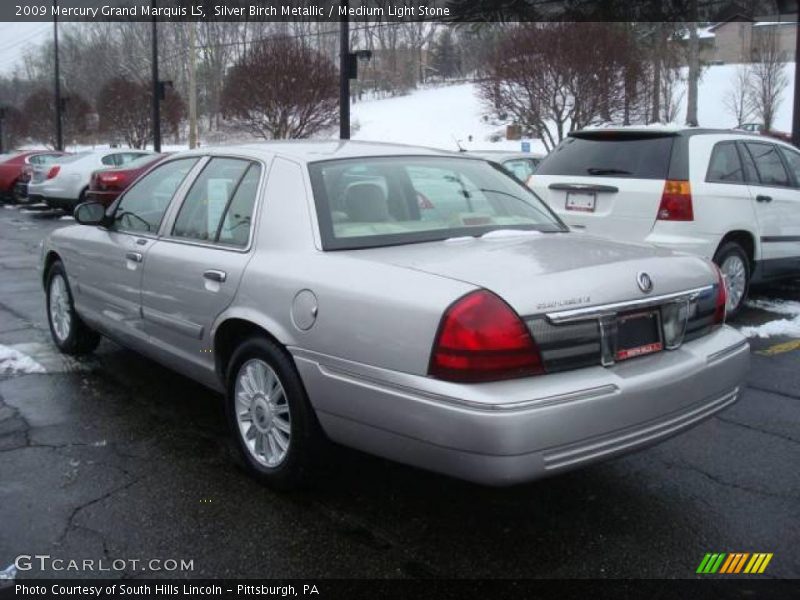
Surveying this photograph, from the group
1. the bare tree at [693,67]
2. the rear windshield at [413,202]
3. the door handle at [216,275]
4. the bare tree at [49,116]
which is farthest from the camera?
the bare tree at [49,116]

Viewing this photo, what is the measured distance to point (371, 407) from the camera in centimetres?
296

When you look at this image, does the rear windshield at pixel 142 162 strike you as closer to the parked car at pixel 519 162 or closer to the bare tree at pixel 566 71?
the parked car at pixel 519 162

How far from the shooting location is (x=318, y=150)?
13.2 feet

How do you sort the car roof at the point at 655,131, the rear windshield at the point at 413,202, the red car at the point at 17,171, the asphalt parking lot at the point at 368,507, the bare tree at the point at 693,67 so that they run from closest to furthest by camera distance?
the asphalt parking lot at the point at 368,507, the rear windshield at the point at 413,202, the car roof at the point at 655,131, the red car at the point at 17,171, the bare tree at the point at 693,67

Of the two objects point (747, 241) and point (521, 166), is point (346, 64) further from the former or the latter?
point (747, 241)

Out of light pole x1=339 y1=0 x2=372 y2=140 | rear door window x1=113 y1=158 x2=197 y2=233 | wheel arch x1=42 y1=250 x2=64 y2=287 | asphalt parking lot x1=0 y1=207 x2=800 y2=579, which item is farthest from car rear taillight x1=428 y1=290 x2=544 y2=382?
light pole x1=339 y1=0 x2=372 y2=140

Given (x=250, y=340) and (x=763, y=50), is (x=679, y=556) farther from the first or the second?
(x=763, y=50)

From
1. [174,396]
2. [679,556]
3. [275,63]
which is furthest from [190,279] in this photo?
[275,63]

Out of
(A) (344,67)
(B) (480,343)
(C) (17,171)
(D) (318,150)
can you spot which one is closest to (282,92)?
(A) (344,67)

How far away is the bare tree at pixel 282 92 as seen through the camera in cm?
2202

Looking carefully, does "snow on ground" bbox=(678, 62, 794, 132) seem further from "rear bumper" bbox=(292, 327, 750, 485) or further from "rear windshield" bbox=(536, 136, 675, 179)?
"rear bumper" bbox=(292, 327, 750, 485)

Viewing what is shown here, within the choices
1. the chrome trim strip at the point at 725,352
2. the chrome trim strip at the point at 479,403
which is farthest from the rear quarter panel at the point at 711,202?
the chrome trim strip at the point at 479,403

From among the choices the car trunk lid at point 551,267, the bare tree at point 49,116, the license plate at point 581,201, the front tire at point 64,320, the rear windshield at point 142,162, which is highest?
the bare tree at point 49,116

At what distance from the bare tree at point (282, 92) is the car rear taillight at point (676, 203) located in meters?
17.0
